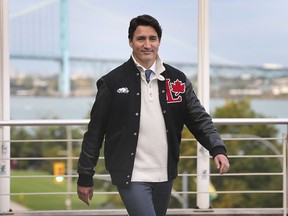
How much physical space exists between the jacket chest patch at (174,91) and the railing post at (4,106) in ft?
6.20

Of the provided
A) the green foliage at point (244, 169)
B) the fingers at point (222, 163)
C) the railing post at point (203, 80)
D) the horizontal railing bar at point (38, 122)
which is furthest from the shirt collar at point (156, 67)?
the green foliage at point (244, 169)

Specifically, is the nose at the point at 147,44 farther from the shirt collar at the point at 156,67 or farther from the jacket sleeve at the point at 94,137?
the jacket sleeve at the point at 94,137

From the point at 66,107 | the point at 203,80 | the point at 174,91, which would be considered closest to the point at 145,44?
the point at 174,91

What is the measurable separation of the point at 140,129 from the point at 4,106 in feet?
6.33

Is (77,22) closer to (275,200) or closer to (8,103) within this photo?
(275,200)

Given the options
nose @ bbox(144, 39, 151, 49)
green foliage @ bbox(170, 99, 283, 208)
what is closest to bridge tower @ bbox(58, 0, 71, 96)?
green foliage @ bbox(170, 99, 283, 208)

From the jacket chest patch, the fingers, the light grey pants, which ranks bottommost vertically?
the light grey pants

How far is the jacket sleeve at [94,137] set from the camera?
235 cm

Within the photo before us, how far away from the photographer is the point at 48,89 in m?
39.9

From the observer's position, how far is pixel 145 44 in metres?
2.32

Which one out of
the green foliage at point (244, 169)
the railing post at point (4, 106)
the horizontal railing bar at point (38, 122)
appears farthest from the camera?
the green foliage at point (244, 169)

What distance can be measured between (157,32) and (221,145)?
1.43 feet

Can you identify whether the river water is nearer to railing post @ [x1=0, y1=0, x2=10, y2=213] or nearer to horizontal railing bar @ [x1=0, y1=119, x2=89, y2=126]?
railing post @ [x1=0, y1=0, x2=10, y2=213]

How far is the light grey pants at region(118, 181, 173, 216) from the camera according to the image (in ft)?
7.61
